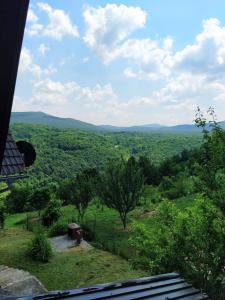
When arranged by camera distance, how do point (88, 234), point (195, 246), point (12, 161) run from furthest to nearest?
point (88, 234)
point (12, 161)
point (195, 246)

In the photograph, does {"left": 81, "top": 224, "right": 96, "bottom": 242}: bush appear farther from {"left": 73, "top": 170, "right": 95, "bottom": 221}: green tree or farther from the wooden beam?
the wooden beam

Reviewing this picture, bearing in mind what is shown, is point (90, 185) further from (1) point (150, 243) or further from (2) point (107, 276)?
(1) point (150, 243)

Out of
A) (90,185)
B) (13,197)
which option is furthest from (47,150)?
(90,185)

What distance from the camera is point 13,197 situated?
45.2 m

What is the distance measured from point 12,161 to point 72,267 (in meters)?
8.00

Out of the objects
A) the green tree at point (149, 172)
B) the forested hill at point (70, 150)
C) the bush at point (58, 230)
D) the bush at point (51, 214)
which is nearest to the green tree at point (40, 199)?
the bush at point (51, 214)

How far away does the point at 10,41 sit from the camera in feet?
4.68

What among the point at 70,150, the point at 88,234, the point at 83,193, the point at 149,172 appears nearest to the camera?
the point at 88,234

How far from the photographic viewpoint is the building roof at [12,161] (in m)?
8.64

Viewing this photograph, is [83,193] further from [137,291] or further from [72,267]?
[137,291]

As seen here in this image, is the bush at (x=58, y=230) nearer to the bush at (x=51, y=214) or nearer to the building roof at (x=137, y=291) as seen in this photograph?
the bush at (x=51, y=214)

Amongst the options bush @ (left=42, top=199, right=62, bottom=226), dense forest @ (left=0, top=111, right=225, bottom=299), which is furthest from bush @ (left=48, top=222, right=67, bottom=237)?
bush @ (left=42, top=199, right=62, bottom=226)

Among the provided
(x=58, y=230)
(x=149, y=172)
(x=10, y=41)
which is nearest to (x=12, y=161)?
(x=10, y=41)

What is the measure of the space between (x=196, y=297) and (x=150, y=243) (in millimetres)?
4672
